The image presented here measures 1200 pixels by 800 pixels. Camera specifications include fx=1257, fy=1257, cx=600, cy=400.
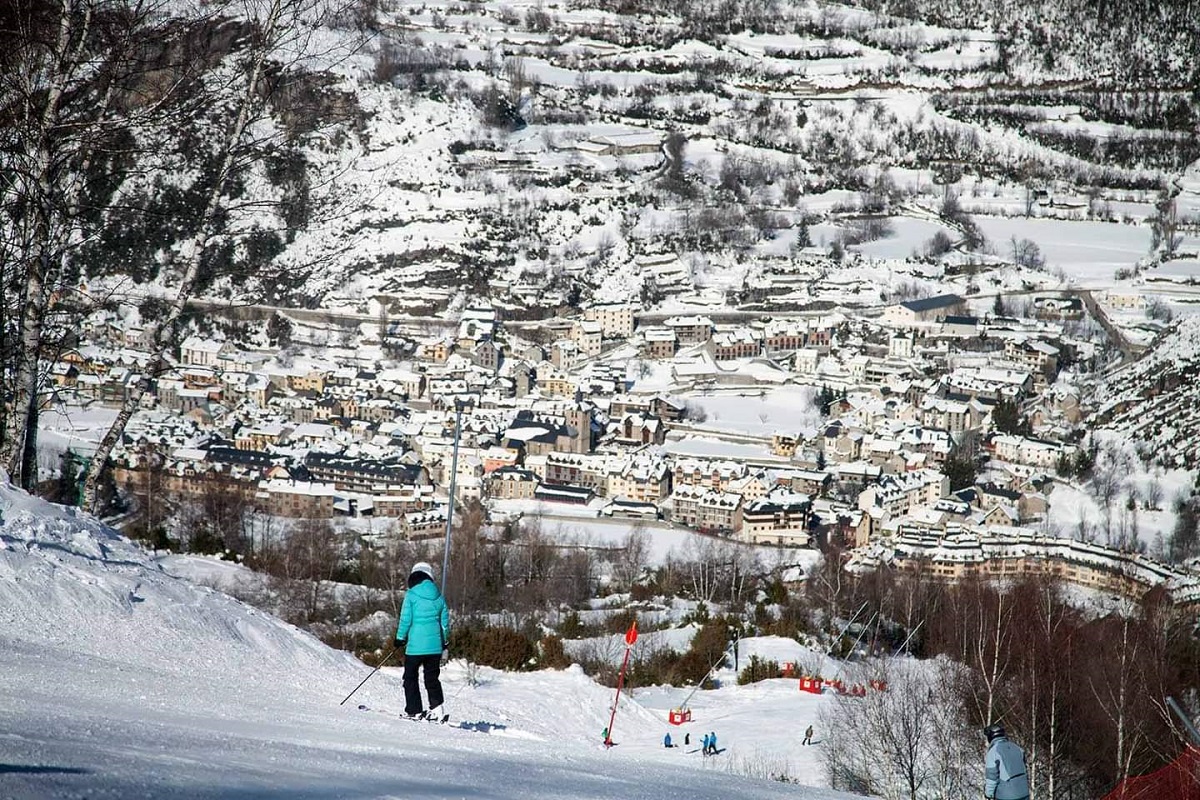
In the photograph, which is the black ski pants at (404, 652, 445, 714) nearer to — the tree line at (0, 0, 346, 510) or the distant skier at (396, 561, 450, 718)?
the distant skier at (396, 561, 450, 718)

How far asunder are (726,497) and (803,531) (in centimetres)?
160

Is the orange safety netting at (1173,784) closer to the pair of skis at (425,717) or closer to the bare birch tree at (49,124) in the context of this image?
the pair of skis at (425,717)

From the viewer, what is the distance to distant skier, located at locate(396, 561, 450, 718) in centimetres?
336

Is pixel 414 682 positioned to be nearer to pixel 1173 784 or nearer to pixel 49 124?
pixel 49 124

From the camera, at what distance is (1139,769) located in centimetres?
787

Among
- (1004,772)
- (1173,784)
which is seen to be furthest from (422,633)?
(1173,784)

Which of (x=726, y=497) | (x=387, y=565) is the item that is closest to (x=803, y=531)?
(x=726, y=497)

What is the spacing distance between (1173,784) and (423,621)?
10.5 feet

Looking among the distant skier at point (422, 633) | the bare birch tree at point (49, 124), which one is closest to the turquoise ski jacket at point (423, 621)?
the distant skier at point (422, 633)

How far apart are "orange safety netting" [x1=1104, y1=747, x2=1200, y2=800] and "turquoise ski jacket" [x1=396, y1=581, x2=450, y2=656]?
9.14ft

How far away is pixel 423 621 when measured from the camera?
11.1 ft

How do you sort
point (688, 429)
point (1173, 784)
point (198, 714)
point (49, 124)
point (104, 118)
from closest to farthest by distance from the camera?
1. point (198, 714)
2. point (49, 124)
3. point (104, 118)
4. point (1173, 784)
5. point (688, 429)

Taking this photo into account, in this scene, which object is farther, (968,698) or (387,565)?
(387,565)

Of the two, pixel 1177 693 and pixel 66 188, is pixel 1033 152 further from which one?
pixel 66 188
